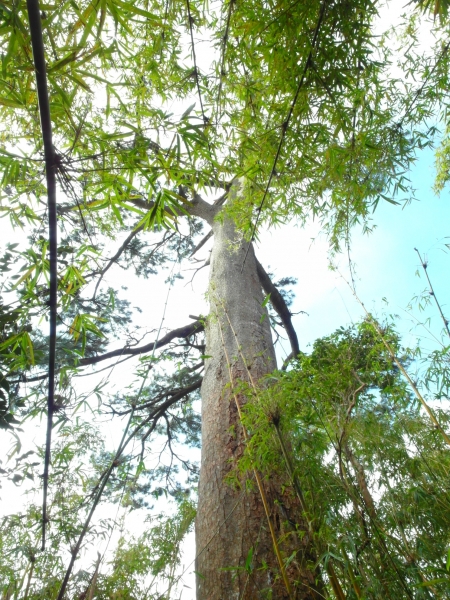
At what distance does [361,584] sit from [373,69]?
1.46 m

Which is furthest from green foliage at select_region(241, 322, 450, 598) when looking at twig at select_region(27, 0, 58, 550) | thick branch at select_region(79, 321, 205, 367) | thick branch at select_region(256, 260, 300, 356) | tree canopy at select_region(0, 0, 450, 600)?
thick branch at select_region(256, 260, 300, 356)

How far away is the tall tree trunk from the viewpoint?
1.11 metres

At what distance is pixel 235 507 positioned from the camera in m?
1.34

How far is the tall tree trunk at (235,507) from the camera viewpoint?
1110 millimetres

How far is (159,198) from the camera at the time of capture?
2.95 ft

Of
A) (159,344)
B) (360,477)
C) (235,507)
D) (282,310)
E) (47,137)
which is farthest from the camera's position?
(282,310)

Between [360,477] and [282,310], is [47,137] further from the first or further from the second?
[282,310]

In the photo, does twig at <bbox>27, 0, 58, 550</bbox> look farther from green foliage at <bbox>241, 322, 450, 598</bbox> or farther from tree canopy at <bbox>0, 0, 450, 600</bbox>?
green foliage at <bbox>241, 322, 450, 598</bbox>

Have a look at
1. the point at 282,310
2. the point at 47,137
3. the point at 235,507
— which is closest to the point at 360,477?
the point at 235,507

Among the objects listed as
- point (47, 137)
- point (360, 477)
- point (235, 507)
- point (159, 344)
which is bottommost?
point (360, 477)

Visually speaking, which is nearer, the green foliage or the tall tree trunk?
the green foliage

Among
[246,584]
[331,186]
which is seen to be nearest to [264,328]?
[331,186]

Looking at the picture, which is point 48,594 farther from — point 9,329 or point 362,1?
point 362,1

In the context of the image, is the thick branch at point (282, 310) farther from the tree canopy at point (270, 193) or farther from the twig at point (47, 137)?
the twig at point (47, 137)
